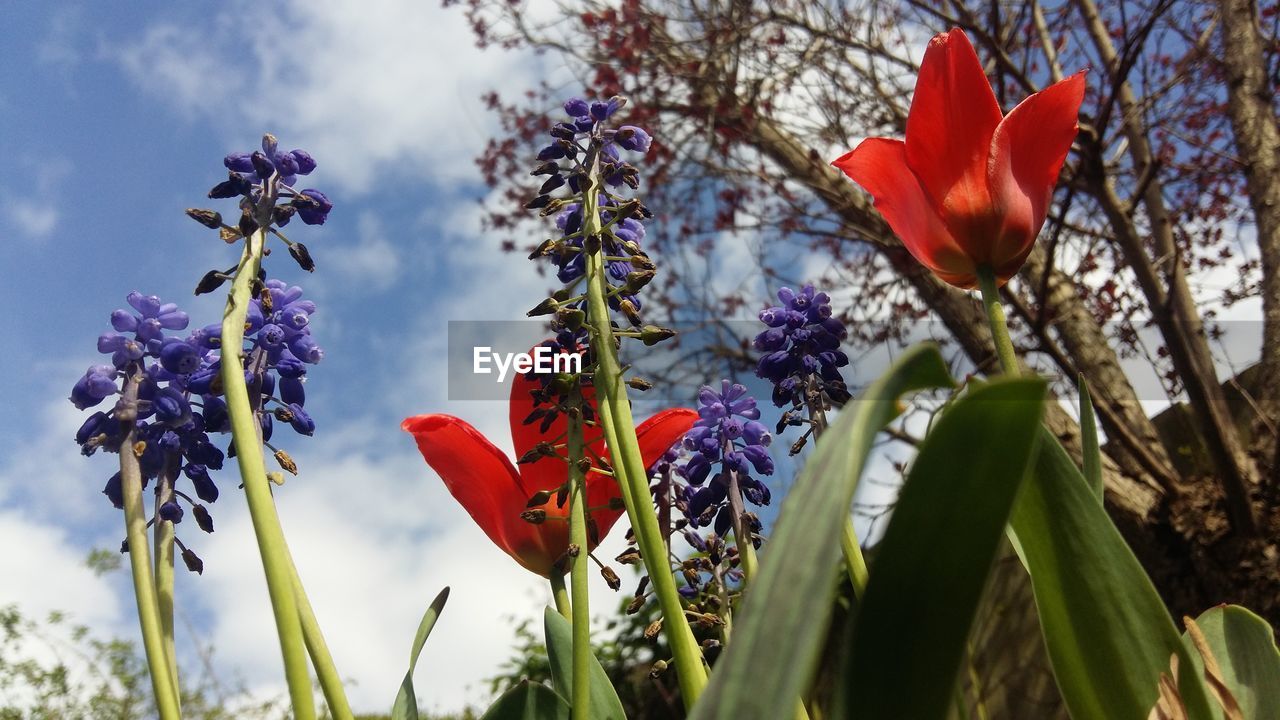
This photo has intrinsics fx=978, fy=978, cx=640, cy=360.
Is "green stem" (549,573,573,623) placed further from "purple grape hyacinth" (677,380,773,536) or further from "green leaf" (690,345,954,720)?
"green leaf" (690,345,954,720)

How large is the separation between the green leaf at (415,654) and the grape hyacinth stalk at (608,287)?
17cm

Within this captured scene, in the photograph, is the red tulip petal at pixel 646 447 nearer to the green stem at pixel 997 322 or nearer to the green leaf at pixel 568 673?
the green leaf at pixel 568 673

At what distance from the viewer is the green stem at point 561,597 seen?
0.85m

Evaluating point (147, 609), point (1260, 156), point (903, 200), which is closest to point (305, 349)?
point (147, 609)

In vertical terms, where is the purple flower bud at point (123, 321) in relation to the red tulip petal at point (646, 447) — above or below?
above

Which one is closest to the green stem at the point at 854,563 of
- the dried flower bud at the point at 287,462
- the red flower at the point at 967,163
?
the red flower at the point at 967,163

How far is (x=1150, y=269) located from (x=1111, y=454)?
1.06m

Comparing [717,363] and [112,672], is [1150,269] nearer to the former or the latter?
[717,363]

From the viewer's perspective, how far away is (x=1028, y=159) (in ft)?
2.89

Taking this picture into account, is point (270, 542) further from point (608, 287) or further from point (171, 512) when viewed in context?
point (608, 287)

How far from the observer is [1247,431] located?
3.87m

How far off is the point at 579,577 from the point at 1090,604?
0.35m

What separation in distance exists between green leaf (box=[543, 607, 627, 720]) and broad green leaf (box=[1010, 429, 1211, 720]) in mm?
338

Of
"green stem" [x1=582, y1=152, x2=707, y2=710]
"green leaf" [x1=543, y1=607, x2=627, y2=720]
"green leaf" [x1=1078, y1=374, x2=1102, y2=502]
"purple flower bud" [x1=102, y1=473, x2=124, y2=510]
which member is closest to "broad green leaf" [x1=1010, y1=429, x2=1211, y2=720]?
"green leaf" [x1=1078, y1=374, x2=1102, y2=502]
